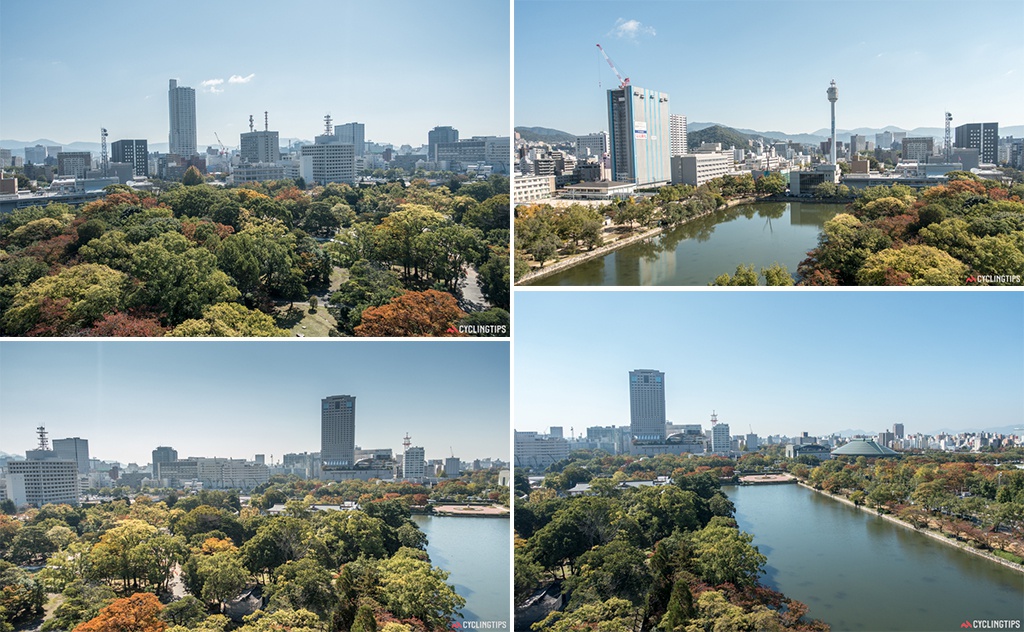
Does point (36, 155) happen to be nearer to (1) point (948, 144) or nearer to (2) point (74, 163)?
(2) point (74, 163)

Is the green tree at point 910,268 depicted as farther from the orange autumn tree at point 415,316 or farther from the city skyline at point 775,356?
the orange autumn tree at point 415,316

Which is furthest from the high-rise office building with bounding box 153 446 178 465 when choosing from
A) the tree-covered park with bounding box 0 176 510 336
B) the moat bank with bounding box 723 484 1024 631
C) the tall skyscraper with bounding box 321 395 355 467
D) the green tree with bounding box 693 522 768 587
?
the moat bank with bounding box 723 484 1024 631

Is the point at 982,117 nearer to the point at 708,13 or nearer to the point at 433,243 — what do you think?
the point at 708,13

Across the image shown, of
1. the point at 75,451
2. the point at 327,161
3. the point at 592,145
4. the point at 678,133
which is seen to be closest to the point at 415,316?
the point at 327,161

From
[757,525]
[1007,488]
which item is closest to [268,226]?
[757,525]

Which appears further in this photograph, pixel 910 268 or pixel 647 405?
pixel 647 405

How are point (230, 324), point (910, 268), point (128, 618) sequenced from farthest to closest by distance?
1. point (230, 324)
2. point (910, 268)
3. point (128, 618)
